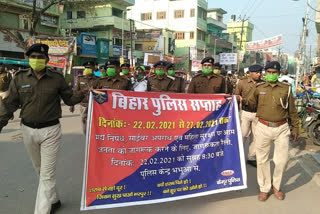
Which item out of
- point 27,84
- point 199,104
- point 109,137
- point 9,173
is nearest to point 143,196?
point 109,137

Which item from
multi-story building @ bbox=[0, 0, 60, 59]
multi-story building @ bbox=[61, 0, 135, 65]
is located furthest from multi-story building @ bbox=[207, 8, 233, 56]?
multi-story building @ bbox=[0, 0, 60, 59]

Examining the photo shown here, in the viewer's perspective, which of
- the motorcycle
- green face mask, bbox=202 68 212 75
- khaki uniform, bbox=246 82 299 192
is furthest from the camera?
the motorcycle

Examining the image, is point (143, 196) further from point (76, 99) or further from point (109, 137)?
point (76, 99)

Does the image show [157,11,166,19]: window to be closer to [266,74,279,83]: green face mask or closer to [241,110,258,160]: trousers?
[241,110,258,160]: trousers

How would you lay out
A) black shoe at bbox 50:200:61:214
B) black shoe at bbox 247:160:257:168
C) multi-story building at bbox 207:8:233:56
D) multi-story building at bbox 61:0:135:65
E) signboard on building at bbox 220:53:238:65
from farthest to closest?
multi-story building at bbox 207:8:233:56, signboard on building at bbox 220:53:238:65, multi-story building at bbox 61:0:135:65, black shoe at bbox 247:160:257:168, black shoe at bbox 50:200:61:214

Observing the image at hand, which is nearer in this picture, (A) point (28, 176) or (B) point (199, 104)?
(B) point (199, 104)

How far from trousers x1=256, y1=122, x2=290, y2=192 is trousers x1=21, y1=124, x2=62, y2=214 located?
2579 millimetres

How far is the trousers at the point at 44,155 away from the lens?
295 centimetres

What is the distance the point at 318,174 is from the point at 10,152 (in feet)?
18.6

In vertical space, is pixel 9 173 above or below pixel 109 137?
below

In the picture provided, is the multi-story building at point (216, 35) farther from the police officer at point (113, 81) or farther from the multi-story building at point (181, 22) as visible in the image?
the police officer at point (113, 81)

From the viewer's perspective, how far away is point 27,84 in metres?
2.92

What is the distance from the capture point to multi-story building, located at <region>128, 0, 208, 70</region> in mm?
39531

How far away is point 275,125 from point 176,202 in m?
1.62
